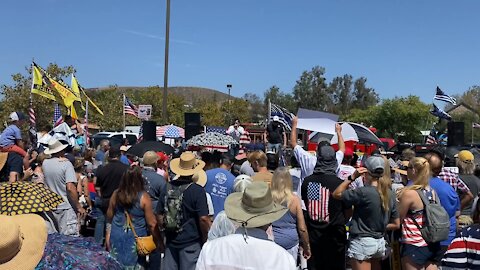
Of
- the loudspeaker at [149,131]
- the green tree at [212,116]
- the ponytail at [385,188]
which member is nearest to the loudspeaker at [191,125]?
the loudspeaker at [149,131]

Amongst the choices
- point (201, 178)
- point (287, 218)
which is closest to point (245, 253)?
point (287, 218)

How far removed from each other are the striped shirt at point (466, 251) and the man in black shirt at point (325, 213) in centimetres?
248

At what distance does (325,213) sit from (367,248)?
33.3 inches

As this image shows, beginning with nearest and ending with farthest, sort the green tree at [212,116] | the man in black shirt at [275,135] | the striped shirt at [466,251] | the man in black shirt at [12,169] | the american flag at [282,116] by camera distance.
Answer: the striped shirt at [466,251], the man in black shirt at [12,169], the man in black shirt at [275,135], the american flag at [282,116], the green tree at [212,116]

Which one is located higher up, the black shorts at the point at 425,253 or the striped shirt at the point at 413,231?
the striped shirt at the point at 413,231

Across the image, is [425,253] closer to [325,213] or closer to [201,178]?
[325,213]

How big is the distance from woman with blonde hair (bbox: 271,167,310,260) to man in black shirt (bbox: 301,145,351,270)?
2.24ft

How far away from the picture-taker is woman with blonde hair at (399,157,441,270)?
5.22 m

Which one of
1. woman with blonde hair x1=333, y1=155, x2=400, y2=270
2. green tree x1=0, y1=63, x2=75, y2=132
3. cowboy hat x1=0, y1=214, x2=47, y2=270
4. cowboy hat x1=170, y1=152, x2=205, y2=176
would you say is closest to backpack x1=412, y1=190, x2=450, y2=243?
woman with blonde hair x1=333, y1=155, x2=400, y2=270

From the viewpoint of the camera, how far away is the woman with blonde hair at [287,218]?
5102 mm

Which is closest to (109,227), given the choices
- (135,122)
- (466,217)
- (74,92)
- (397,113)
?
(466,217)

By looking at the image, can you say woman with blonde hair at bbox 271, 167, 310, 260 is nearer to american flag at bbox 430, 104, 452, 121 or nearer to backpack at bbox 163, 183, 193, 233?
backpack at bbox 163, 183, 193, 233

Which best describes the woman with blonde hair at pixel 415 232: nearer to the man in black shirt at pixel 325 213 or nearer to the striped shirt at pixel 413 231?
the striped shirt at pixel 413 231

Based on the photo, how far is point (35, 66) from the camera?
14.1m
